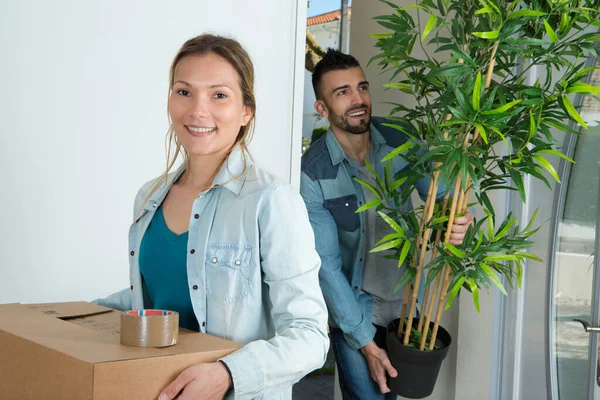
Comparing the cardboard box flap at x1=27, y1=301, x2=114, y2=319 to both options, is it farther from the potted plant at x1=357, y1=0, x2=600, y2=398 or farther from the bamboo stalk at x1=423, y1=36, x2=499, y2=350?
the bamboo stalk at x1=423, y1=36, x2=499, y2=350

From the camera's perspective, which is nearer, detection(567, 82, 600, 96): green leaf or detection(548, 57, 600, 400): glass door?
detection(567, 82, 600, 96): green leaf

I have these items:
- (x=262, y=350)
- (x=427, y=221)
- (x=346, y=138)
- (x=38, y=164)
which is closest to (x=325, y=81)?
(x=346, y=138)

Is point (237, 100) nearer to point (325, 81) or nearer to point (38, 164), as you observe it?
point (38, 164)

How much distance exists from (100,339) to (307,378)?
298 centimetres

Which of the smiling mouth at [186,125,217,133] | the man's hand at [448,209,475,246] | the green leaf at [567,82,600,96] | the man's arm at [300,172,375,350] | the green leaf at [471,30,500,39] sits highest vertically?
the green leaf at [471,30,500,39]

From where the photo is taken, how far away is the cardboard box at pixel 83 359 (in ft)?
3.12

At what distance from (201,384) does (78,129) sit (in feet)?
5.03

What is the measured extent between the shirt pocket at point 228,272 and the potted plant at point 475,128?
1014 millimetres

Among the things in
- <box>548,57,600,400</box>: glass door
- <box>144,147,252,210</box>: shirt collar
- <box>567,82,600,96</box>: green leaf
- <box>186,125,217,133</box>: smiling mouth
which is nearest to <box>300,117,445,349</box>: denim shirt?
<box>548,57,600,400</box>: glass door

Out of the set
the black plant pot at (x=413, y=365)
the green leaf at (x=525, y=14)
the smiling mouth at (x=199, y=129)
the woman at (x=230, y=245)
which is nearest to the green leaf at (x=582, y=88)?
the green leaf at (x=525, y=14)

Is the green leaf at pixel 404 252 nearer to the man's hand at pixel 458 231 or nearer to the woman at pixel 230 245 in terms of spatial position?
the man's hand at pixel 458 231

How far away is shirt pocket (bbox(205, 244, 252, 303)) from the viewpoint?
1.31 m

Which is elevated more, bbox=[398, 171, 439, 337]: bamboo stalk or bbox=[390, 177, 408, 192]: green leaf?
bbox=[390, 177, 408, 192]: green leaf

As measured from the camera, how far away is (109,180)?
2408 millimetres
